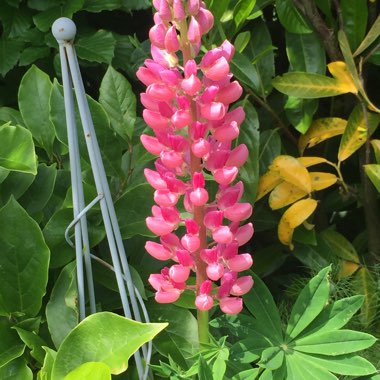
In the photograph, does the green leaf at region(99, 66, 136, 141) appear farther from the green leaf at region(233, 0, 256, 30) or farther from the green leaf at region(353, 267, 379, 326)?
the green leaf at region(353, 267, 379, 326)

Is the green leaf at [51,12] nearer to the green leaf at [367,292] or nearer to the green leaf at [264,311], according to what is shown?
the green leaf at [264,311]

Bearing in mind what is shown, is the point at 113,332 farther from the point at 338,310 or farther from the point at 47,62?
the point at 47,62

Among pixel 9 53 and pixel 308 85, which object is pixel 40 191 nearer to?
pixel 9 53

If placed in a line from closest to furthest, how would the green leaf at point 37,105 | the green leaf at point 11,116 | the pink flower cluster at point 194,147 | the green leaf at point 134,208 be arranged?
1. the pink flower cluster at point 194,147
2. the green leaf at point 134,208
3. the green leaf at point 37,105
4. the green leaf at point 11,116

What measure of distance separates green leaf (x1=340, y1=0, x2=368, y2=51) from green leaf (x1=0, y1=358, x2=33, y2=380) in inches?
35.3

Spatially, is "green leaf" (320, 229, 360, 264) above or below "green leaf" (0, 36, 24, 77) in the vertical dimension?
below

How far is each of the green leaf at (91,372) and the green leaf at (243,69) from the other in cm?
69

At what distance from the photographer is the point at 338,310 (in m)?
1.04

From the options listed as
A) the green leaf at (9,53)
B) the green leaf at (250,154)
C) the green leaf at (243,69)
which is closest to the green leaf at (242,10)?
the green leaf at (243,69)

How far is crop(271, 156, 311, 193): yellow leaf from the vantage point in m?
1.42

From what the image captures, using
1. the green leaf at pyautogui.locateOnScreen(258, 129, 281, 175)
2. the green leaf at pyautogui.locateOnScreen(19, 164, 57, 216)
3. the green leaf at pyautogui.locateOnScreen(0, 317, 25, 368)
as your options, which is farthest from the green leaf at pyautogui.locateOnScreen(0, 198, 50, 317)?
the green leaf at pyautogui.locateOnScreen(258, 129, 281, 175)

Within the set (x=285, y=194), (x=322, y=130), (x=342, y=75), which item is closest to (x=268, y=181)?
(x=285, y=194)

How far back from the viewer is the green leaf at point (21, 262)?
1.09 m

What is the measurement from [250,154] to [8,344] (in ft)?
2.02
